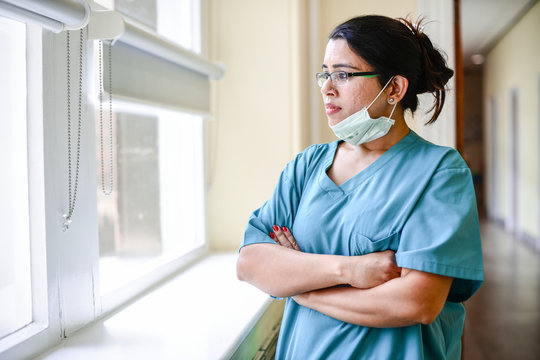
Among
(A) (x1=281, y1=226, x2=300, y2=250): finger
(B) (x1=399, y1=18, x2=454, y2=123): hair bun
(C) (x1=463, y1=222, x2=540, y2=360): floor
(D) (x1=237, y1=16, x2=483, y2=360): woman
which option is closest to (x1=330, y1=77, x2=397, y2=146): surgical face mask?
(D) (x1=237, y1=16, x2=483, y2=360): woman

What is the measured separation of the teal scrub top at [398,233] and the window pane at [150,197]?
2.31 ft

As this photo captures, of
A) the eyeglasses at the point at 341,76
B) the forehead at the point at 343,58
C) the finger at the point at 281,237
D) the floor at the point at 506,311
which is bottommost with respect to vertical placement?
the floor at the point at 506,311

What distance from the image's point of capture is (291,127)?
92.2 inches

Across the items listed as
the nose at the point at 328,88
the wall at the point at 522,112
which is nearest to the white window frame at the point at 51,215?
the nose at the point at 328,88

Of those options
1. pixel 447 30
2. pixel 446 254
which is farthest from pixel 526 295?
pixel 446 254

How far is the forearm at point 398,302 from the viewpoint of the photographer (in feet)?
3.26

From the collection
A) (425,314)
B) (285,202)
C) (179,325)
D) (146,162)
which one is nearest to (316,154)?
(285,202)

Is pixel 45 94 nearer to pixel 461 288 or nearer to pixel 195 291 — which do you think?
pixel 195 291

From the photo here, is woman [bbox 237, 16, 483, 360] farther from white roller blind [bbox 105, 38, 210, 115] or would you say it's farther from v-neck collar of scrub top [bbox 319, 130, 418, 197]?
white roller blind [bbox 105, 38, 210, 115]

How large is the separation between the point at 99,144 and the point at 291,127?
1.04 meters

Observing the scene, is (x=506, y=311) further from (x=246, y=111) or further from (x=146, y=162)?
(x=146, y=162)

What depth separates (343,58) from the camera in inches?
45.0

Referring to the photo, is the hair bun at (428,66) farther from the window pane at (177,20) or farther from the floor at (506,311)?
the floor at (506,311)

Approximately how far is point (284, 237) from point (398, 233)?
11.8 inches
